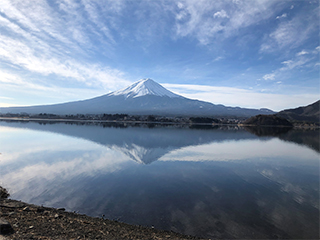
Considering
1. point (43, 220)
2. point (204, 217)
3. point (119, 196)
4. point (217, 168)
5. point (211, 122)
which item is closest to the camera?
point (43, 220)

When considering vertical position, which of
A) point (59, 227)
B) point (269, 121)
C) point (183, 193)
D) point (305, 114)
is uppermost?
point (305, 114)

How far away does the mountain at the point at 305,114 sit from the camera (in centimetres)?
11669

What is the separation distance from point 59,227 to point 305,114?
161745mm

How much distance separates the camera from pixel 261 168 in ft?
45.4

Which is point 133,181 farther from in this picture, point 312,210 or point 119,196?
point 312,210

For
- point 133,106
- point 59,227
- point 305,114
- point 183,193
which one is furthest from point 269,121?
point 133,106

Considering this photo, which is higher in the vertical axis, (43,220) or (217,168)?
(43,220)

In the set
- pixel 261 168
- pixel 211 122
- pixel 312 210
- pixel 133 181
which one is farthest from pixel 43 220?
pixel 211 122

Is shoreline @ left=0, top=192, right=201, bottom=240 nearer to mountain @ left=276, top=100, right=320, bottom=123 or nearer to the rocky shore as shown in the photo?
the rocky shore

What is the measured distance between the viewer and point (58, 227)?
15.6 ft

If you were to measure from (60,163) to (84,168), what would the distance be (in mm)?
2280

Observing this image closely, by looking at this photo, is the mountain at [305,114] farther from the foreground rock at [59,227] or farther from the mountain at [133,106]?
the foreground rock at [59,227]

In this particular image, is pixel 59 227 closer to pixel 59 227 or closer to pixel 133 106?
pixel 59 227

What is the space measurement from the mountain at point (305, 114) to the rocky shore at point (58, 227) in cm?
13453
